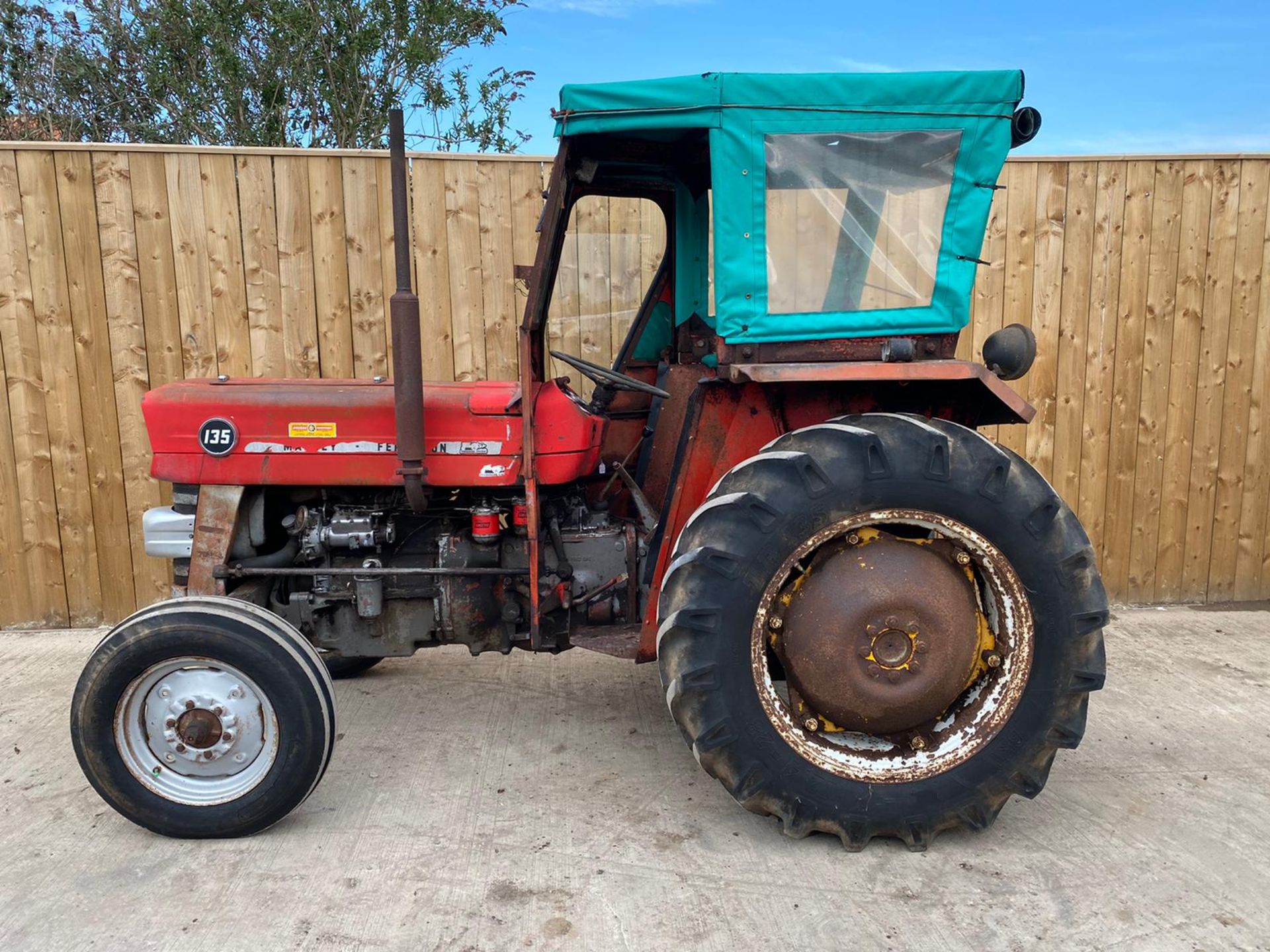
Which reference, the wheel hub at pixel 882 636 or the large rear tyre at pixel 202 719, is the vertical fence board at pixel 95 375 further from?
the wheel hub at pixel 882 636

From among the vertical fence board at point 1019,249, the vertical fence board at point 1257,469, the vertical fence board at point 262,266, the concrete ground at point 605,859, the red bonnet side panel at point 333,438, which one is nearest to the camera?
the concrete ground at point 605,859

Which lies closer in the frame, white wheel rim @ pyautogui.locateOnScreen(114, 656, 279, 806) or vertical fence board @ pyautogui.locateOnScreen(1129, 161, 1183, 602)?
white wheel rim @ pyautogui.locateOnScreen(114, 656, 279, 806)

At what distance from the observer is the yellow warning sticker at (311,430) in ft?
10.1

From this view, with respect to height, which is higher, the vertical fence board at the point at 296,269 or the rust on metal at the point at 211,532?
the vertical fence board at the point at 296,269

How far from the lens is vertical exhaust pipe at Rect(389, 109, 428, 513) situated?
2.57 m

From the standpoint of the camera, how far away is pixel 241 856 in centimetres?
268

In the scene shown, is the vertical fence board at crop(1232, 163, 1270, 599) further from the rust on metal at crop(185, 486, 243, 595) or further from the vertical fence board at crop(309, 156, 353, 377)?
the rust on metal at crop(185, 486, 243, 595)

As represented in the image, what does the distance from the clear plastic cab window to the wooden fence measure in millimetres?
2006

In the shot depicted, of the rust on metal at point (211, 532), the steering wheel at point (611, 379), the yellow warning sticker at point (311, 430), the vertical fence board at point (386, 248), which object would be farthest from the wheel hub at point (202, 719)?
the vertical fence board at point (386, 248)

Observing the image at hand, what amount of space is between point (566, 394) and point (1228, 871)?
2482mm

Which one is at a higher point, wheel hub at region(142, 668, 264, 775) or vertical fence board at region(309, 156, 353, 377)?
vertical fence board at region(309, 156, 353, 377)

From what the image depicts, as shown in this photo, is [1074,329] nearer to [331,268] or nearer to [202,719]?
[331,268]

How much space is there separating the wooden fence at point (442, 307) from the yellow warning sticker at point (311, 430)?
178 cm

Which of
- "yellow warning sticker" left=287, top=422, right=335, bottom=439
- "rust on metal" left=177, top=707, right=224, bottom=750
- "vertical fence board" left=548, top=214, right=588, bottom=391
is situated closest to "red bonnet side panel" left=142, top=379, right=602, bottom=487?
"yellow warning sticker" left=287, top=422, right=335, bottom=439
